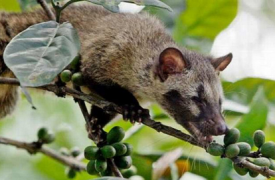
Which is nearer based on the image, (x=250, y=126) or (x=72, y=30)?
(x=72, y=30)

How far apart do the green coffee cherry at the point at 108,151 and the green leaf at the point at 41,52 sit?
452 mm

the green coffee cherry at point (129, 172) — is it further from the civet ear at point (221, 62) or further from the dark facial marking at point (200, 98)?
the civet ear at point (221, 62)

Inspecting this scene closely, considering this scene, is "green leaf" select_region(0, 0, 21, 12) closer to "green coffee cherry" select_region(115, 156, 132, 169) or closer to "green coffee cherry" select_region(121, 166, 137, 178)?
"green coffee cherry" select_region(121, 166, 137, 178)

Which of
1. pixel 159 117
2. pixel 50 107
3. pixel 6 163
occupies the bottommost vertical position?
pixel 6 163

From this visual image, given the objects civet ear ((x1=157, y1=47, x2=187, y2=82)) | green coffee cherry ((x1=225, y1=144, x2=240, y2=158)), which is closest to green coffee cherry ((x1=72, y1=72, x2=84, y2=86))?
civet ear ((x1=157, y1=47, x2=187, y2=82))

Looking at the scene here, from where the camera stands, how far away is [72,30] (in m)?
2.64

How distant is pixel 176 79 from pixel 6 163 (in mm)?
2074

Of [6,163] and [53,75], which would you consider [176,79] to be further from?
[6,163]

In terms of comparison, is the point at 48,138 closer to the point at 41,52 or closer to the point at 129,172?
the point at 129,172

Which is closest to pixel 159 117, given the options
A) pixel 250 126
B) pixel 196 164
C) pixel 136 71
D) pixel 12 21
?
pixel 136 71

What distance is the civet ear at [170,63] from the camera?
3.30 m

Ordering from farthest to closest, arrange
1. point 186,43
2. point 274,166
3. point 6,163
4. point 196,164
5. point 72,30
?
point 6,163
point 186,43
point 196,164
point 72,30
point 274,166

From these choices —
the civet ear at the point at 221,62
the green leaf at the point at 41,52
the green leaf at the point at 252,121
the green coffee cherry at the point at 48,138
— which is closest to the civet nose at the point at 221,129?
the green leaf at the point at 252,121

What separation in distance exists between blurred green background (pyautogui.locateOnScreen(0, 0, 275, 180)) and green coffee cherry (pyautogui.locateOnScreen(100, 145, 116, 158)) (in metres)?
0.57
